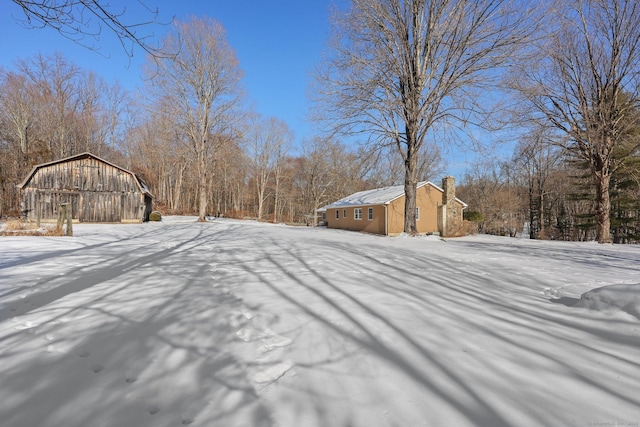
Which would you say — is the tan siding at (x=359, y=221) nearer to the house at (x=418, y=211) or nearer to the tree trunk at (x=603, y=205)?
the house at (x=418, y=211)

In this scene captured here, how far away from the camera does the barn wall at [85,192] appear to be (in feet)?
63.0

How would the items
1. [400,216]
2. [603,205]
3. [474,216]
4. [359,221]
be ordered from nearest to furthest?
[603,205] → [400,216] → [359,221] → [474,216]

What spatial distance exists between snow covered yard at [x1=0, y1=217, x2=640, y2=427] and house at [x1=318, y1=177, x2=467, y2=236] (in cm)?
1741

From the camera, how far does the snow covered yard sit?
1727mm

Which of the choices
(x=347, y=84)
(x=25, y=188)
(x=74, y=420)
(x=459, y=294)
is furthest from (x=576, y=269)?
(x=25, y=188)

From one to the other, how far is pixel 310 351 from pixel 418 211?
73.9 ft

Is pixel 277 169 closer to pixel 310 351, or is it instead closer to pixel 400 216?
pixel 400 216

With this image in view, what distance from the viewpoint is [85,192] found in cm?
2006

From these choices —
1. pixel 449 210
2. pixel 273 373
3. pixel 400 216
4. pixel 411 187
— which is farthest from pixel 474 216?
pixel 273 373

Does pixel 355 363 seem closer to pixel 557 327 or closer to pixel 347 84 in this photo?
pixel 557 327

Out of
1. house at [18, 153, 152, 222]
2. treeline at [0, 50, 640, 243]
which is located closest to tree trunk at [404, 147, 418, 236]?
treeline at [0, 50, 640, 243]

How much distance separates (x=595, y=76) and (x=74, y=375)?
20.7m

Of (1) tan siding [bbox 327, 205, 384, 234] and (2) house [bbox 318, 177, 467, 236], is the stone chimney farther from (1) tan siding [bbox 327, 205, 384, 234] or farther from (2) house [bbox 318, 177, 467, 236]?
(1) tan siding [bbox 327, 205, 384, 234]

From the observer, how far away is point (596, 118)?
538 inches
